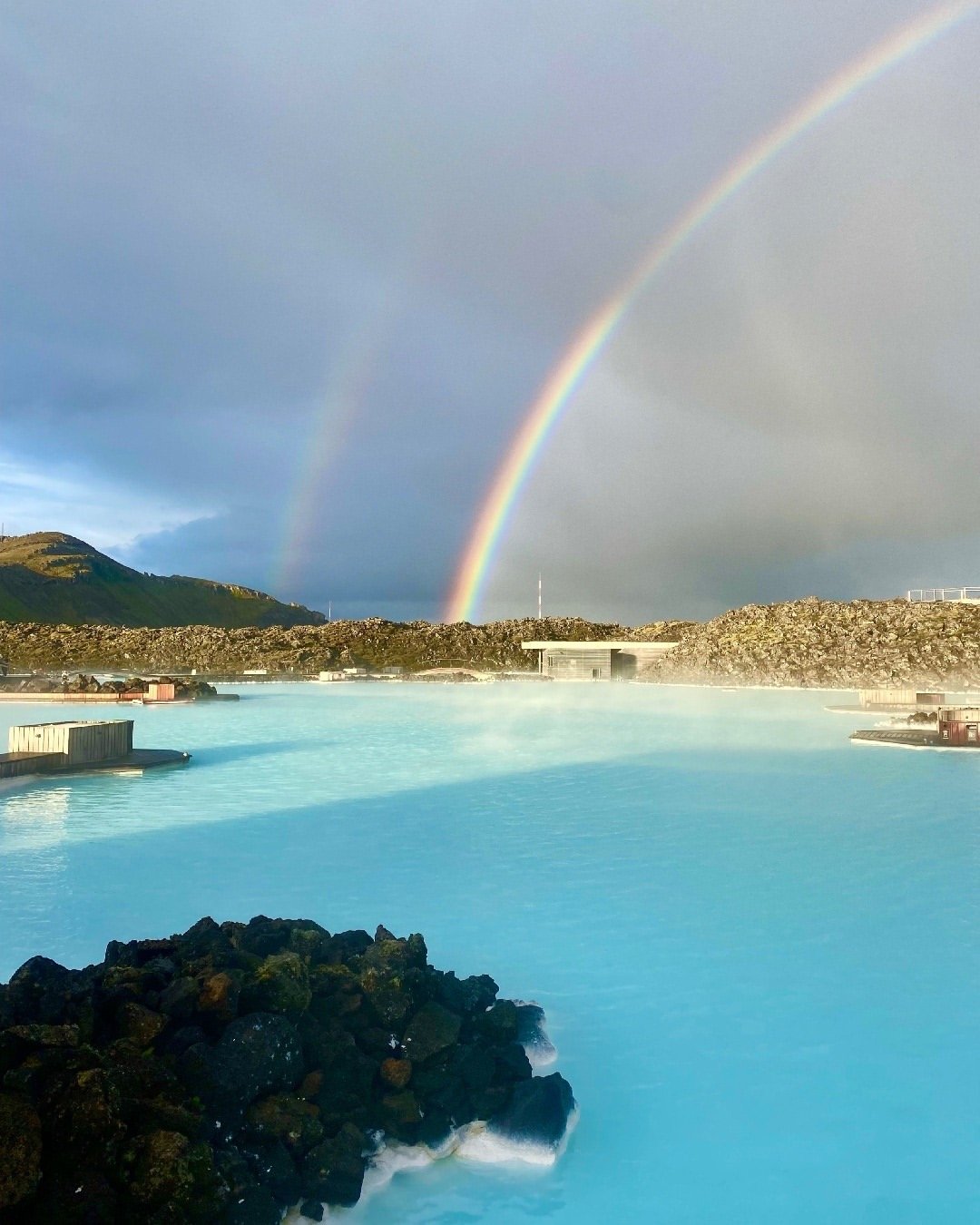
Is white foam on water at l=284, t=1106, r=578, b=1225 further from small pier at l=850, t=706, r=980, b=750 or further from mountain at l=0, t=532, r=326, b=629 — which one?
mountain at l=0, t=532, r=326, b=629

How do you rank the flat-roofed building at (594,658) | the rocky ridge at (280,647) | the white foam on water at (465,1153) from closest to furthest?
the white foam on water at (465,1153)
the flat-roofed building at (594,658)
the rocky ridge at (280,647)

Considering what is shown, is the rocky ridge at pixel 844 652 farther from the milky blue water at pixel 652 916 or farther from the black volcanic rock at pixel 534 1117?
the black volcanic rock at pixel 534 1117

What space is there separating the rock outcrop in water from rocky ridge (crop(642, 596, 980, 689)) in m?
38.4

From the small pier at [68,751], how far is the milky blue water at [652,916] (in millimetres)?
577

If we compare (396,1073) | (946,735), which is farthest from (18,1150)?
(946,735)

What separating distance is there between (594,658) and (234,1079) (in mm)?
45678

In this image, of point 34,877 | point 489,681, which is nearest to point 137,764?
point 34,877

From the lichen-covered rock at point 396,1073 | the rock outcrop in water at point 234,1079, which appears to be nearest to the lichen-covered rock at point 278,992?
the rock outcrop in water at point 234,1079

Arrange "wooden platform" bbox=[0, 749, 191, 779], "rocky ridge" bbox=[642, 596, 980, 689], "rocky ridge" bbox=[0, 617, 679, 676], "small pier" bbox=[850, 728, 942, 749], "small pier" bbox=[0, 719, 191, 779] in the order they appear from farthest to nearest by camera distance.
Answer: "rocky ridge" bbox=[0, 617, 679, 676], "rocky ridge" bbox=[642, 596, 980, 689], "small pier" bbox=[850, 728, 942, 749], "small pier" bbox=[0, 719, 191, 779], "wooden platform" bbox=[0, 749, 191, 779]

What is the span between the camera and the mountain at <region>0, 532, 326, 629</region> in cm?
12875

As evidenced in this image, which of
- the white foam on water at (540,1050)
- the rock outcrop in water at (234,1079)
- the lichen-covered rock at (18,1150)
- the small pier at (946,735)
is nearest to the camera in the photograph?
the lichen-covered rock at (18,1150)

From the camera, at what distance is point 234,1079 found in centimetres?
383

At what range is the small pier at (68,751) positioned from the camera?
13.9 meters

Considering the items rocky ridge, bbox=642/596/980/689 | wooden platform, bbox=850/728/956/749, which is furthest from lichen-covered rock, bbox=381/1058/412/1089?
rocky ridge, bbox=642/596/980/689
